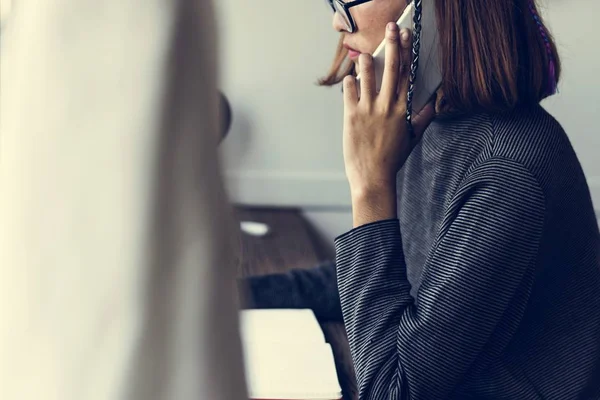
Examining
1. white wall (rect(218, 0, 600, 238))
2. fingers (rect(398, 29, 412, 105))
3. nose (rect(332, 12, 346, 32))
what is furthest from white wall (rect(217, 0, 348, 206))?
fingers (rect(398, 29, 412, 105))

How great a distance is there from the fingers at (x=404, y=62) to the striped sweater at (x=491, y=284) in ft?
0.25

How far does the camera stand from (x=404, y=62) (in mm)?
844

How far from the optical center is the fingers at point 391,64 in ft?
2.68

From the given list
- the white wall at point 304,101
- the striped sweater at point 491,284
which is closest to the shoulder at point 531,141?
the striped sweater at point 491,284

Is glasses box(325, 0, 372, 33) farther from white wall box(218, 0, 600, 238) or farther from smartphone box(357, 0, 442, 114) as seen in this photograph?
white wall box(218, 0, 600, 238)

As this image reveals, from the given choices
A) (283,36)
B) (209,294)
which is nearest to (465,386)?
(209,294)

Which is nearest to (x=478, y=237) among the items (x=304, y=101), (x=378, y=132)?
(x=378, y=132)

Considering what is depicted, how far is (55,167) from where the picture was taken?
0.69 feet

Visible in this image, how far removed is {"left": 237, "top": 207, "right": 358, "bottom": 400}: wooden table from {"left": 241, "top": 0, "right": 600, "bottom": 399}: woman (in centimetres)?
17

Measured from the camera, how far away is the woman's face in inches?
34.8

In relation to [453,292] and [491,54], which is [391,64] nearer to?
[491,54]

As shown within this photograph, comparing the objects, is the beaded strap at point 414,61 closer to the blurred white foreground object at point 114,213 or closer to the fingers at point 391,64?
the fingers at point 391,64

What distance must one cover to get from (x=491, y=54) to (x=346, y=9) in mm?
190

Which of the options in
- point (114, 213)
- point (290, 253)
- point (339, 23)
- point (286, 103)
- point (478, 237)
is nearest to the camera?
point (114, 213)
